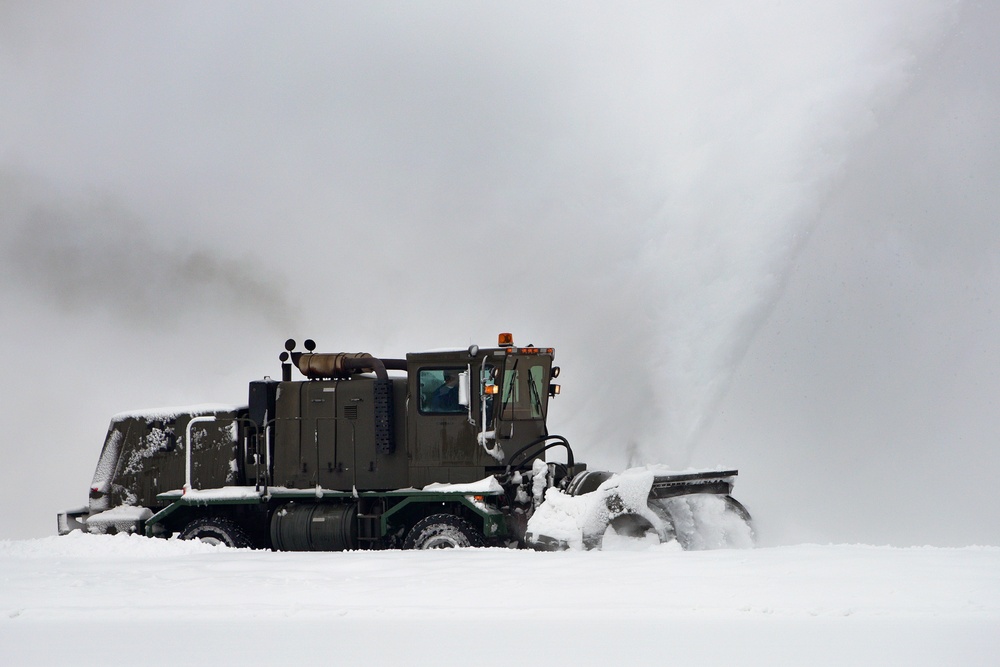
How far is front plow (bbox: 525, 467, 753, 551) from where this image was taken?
1274cm

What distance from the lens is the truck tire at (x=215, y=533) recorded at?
48.7 ft

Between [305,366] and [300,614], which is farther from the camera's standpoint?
[305,366]

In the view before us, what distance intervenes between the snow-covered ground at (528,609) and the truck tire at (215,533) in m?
2.71

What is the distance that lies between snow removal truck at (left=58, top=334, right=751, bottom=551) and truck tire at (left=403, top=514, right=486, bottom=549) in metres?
0.02

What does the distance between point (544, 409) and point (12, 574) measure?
7108 mm

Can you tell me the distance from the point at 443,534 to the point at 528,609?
16.3 feet

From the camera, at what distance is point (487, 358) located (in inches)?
560

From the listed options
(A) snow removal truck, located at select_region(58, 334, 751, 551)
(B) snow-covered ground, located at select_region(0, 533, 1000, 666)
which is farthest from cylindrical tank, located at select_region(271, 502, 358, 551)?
(B) snow-covered ground, located at select_region(0, 533, 1000, 666)

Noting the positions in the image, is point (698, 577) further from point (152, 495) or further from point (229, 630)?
point (152, 495)

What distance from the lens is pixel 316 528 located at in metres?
14.5

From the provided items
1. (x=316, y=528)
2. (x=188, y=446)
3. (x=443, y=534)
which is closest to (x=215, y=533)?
(x=188, y=446)

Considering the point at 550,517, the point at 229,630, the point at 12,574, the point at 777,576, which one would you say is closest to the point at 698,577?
the point at 777,576

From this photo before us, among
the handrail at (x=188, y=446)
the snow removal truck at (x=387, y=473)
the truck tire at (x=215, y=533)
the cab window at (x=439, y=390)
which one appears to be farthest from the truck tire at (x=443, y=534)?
the handrail at (x=188, y=446)

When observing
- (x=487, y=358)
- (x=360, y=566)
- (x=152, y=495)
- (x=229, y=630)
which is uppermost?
(x=487, y=358)
